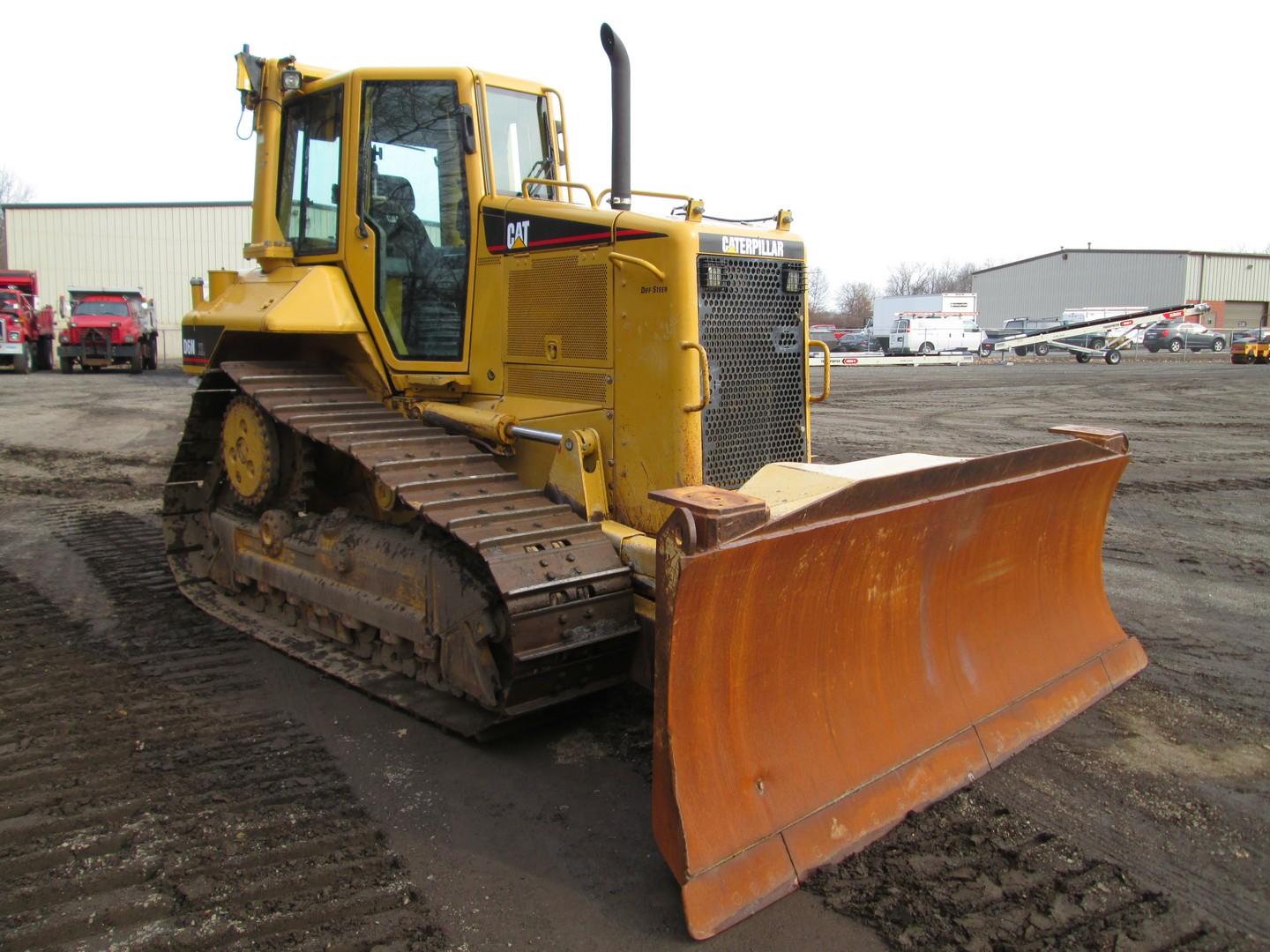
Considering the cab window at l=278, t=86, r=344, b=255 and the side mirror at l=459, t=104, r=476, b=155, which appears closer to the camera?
the side mirror at l=459, t=104, r=476, b=155

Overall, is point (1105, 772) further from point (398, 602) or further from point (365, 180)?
point (365, 180)

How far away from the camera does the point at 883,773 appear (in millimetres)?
3590

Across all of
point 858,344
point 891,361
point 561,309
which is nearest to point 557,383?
point 561,309

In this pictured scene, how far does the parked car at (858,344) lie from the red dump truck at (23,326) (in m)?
34.4

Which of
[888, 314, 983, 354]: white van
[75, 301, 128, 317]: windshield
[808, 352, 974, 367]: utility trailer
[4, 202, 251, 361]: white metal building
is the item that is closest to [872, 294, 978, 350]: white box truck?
[888, 314, 983, 354]: white van

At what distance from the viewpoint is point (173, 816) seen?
11.6 feet

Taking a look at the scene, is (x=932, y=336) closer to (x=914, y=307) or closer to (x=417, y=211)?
(x=914, y=307)

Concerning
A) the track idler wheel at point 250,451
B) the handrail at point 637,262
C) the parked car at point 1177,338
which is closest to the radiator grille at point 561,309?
the handrail at point 637,262

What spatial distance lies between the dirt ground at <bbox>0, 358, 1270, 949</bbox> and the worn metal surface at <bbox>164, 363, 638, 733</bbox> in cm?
25

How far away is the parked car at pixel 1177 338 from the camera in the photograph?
42.2 metres

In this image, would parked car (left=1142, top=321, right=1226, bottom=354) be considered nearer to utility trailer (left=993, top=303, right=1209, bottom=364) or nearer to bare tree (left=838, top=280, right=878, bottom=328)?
utility trailer (left=993, top=303, right=1209, bottom=364)

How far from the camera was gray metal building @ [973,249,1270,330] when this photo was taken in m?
60.1

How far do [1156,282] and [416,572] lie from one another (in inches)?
2631

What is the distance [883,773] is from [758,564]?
100cm
